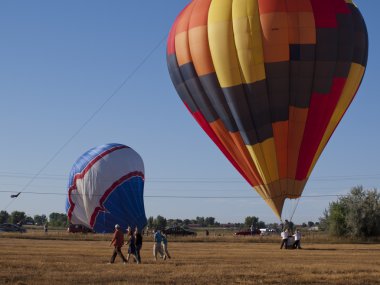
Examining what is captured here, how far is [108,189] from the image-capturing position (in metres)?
50.1

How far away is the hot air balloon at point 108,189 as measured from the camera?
50.3m

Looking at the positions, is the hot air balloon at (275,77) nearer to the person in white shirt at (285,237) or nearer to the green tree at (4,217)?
the person in white shirt at (285,237)

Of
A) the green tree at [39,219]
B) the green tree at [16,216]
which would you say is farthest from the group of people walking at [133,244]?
the green tree at [39,219]

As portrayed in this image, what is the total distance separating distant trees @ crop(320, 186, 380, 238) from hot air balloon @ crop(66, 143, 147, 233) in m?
15.3

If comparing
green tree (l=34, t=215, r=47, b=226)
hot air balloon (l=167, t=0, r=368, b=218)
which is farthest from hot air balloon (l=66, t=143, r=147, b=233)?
green tree (l=34, t=215, r=47, b=226)

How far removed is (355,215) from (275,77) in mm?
27174

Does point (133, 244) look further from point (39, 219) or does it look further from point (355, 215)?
point (39, 219)

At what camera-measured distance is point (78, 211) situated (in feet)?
173

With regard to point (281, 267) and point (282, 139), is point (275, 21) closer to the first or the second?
point (282, 139)

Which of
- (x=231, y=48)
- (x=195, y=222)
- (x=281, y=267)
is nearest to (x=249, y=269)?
(x=281, y=267)

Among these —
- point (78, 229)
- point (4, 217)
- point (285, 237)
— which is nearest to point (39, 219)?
point (4, 217)

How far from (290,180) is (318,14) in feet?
Result: 22.9

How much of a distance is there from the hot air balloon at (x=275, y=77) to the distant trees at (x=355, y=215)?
24.5 m

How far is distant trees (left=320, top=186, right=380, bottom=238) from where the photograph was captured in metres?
50.8
